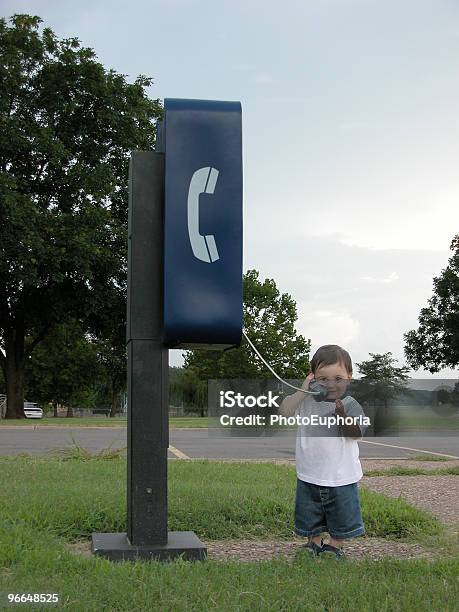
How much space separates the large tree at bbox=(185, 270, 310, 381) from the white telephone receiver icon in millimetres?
30792

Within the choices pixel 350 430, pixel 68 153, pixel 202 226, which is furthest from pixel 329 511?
pixel 68 153

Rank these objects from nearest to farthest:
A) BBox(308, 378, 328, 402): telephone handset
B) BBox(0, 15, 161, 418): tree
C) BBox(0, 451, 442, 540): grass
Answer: BBox(308, 378, 328, 402): telephone handset → BBox(0, 451, 442, 540): grass → BBox(0, 15, 161, 418): tree

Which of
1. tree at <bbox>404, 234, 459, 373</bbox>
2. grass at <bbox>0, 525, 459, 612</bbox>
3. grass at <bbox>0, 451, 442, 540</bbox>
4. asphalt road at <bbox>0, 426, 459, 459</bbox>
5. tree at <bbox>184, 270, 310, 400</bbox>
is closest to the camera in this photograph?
grass at <bbox>0, 525, 459, 612</bbox>

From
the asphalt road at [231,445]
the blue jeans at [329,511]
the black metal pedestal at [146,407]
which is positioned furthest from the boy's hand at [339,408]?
the asphalt road at [231,445]

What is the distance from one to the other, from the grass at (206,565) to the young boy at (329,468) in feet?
0.84

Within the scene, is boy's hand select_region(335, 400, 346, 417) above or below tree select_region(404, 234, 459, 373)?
below

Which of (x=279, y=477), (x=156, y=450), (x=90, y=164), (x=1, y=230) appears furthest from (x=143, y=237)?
(x=90, y=164)

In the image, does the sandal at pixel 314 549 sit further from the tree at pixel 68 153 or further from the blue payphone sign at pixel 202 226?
the tree at pixel 68 153

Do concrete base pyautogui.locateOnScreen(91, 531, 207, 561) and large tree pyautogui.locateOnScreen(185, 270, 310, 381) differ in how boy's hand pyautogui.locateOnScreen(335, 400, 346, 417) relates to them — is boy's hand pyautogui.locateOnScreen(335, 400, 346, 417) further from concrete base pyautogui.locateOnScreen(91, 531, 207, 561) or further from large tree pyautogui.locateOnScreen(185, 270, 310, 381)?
large tree pyautogui.locateOnScreen(185, 270, 310, 381)

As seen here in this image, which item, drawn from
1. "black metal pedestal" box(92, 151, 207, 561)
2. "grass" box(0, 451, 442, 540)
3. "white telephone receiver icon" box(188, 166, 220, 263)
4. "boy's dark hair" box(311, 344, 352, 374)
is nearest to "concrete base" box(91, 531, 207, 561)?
"black metal pedestal" box(92, 151, 207, 561)

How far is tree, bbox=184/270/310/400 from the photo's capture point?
37562 millimetres

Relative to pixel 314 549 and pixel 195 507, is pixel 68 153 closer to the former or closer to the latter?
pixel 195 507

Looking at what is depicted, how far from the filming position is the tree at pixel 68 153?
2586 centimetres

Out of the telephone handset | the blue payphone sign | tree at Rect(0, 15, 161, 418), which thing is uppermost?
tree at Rect(0, 15, 161, 418)
